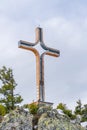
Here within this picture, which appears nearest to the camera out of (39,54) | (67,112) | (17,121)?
(17,121)

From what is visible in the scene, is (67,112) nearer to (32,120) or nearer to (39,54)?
(39,54)

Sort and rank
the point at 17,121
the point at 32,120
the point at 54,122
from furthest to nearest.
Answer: the point at 32,120 → the point at 54,122 → the point at 17,121

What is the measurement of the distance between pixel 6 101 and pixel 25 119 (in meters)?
9.39

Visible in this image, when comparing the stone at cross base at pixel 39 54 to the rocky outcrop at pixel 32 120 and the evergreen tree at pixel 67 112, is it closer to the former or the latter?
the evergreen tree at pixel 67 112

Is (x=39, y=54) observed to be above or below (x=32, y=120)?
above

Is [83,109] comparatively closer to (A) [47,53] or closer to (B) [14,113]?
(A) [47,53]

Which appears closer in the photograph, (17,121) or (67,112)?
(17,121)

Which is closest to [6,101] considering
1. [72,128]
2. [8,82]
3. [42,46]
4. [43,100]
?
[8,82]

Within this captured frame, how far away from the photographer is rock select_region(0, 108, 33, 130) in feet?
20.8

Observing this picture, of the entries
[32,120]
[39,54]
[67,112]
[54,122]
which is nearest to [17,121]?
[32,120]

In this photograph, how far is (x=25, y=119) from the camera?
6488mm

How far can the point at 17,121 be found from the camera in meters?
6.42

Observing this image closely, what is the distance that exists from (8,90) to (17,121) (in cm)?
987

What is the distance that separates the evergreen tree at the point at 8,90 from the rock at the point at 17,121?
8.95 metres
